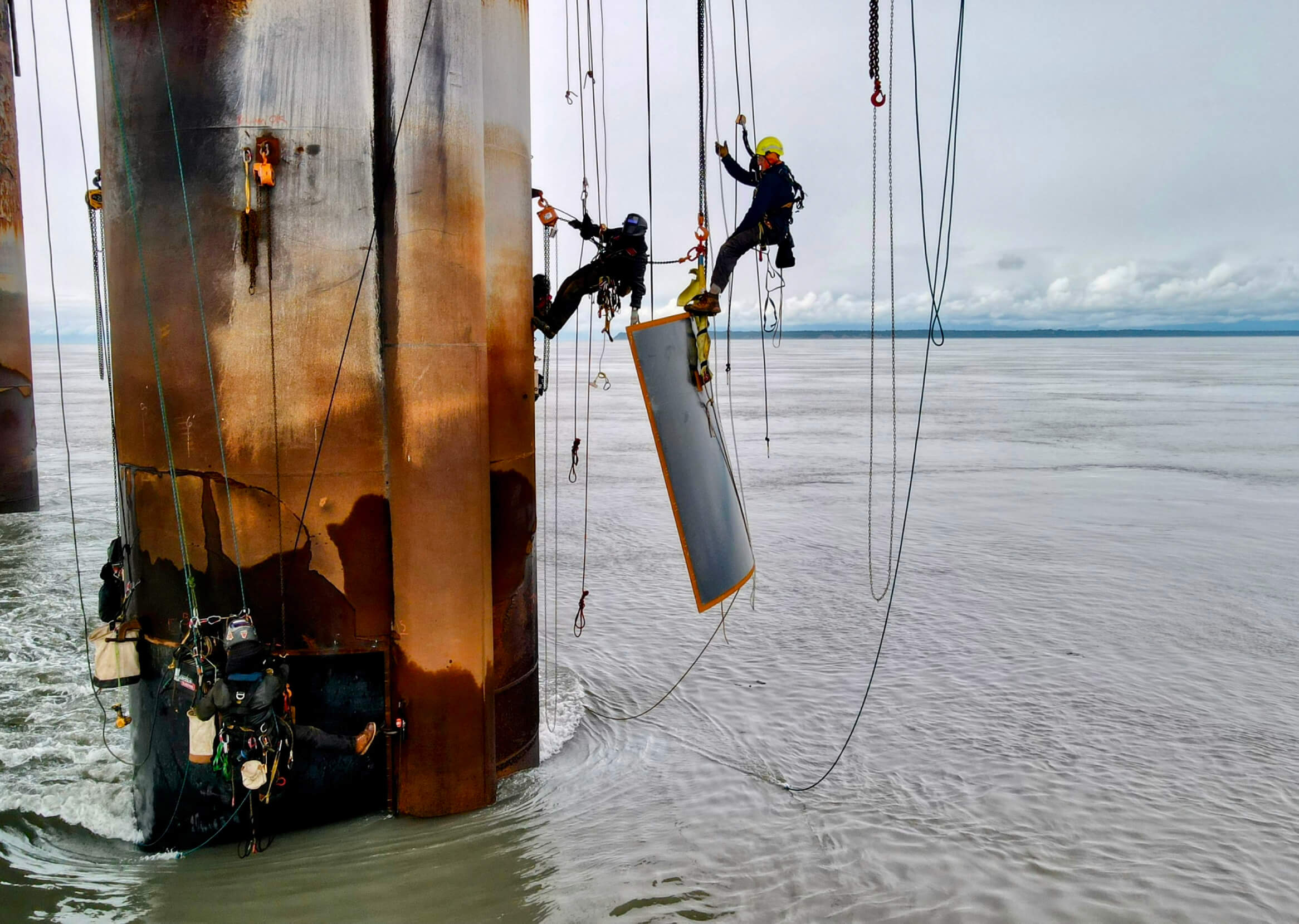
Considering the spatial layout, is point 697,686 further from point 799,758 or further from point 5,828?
point 5,828

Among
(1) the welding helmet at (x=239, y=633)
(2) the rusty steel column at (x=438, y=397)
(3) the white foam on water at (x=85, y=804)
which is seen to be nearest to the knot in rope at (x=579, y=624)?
(2) the rusty steel column at (x=438, y=397)

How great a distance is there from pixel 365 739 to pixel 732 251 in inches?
209

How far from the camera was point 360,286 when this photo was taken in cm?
665

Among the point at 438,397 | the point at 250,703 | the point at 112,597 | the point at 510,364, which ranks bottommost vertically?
the point at 250,703

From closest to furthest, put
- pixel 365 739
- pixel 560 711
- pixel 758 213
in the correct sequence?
pixel 365 739, pixel 758 213, pixel 560 711

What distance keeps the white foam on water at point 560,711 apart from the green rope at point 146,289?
367 centimetres

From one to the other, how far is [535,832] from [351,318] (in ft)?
13.1

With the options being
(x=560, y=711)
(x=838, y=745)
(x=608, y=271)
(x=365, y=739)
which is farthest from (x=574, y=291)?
(x=838, y=745)

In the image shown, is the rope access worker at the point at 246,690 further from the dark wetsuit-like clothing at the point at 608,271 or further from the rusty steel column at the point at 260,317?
the dark wetsuit-like clothing at the point at 608,271

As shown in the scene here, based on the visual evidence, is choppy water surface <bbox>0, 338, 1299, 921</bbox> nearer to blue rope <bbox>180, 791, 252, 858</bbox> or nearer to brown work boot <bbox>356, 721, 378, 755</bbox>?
blue rope <bbox>180, 791, 252, 858</bbox>

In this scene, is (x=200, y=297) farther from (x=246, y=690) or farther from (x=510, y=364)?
(x=246, y=690)

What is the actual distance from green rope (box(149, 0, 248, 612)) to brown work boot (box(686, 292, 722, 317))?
12.9ft

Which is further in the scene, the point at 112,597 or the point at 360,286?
the point at 112,597

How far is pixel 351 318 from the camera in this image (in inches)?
262
